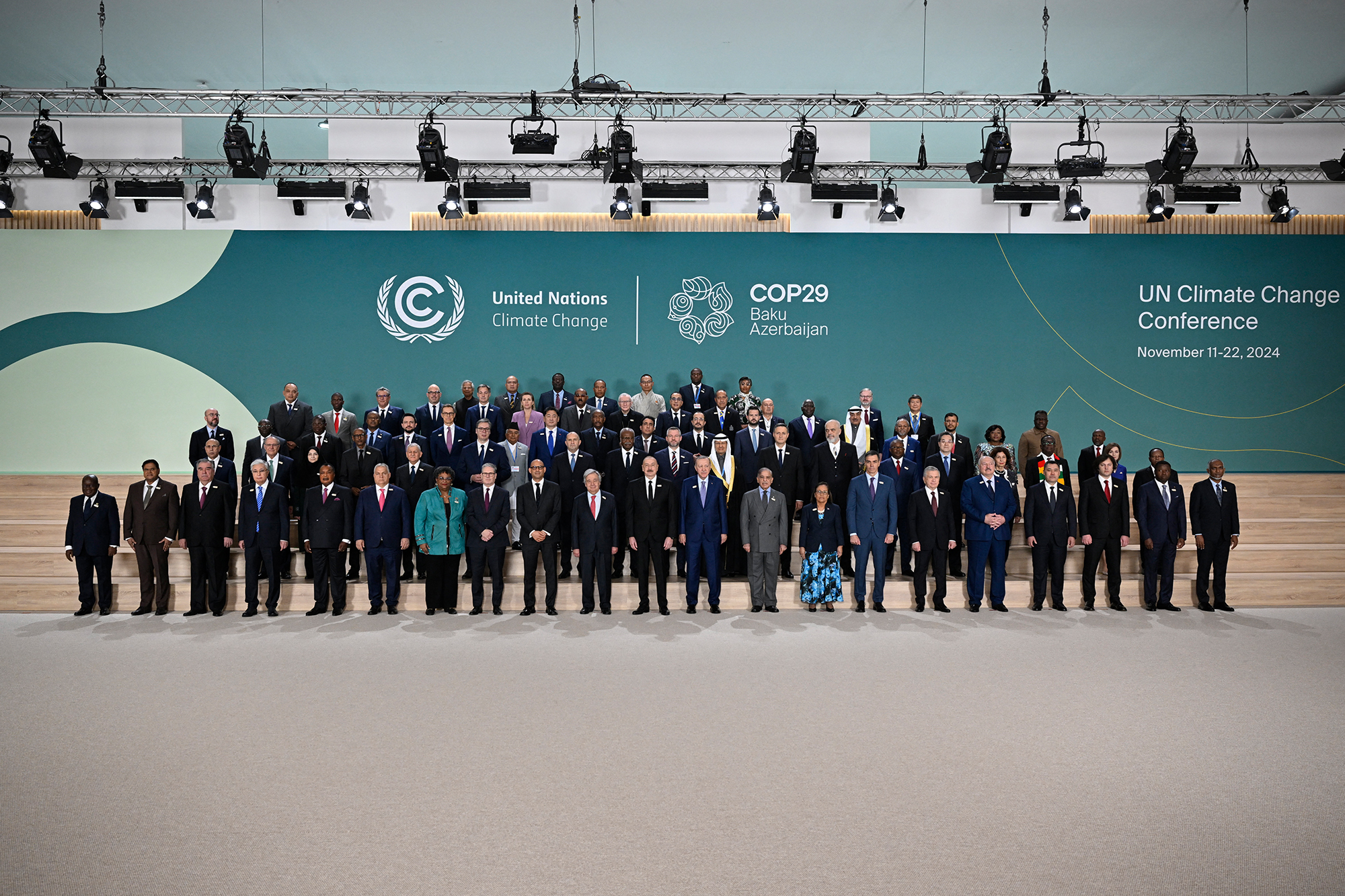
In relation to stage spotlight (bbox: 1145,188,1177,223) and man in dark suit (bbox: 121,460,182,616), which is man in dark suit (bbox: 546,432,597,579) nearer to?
man in dark suit (bbox: 121,460,182,616)

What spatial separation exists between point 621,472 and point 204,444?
15.0 ft

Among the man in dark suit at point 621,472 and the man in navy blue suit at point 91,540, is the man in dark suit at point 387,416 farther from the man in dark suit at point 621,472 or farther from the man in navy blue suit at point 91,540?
the man in dark suit at point 621,472

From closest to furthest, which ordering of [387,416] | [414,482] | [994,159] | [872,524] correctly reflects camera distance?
[872,524], [414,482], [994,159], [387,416]

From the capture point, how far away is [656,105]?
32.4 feet

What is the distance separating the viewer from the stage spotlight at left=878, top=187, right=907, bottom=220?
34.7 feet

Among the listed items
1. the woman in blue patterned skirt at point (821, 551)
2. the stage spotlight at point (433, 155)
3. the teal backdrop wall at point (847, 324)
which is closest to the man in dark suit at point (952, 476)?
the woman in blue patterned skirt at point (821, 551)

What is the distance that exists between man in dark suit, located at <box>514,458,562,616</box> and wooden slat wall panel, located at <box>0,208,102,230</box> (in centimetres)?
803

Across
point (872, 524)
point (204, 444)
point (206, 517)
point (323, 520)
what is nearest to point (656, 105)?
point (872, 524)

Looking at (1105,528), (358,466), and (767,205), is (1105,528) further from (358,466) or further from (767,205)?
(358,466)

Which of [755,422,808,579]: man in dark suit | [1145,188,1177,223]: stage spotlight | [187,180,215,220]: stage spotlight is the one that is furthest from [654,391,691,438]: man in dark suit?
[1145,188,1177,223]: stage spotlight

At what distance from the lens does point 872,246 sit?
1127cm

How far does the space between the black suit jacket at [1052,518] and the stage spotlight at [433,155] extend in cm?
716

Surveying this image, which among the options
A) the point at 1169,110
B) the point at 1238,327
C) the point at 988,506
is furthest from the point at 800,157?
the point at 1238,327

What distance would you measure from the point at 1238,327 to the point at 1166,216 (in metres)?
1.97
